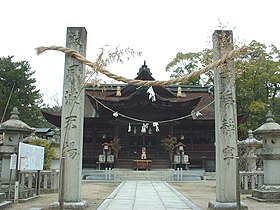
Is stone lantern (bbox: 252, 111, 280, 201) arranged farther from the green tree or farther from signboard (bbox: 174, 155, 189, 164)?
the green tree

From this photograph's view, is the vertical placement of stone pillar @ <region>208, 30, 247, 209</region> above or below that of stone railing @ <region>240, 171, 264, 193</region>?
above

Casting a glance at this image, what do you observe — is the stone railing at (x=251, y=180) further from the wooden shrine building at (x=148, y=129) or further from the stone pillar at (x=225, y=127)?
the wooden shrine building at (x=148, y=129)

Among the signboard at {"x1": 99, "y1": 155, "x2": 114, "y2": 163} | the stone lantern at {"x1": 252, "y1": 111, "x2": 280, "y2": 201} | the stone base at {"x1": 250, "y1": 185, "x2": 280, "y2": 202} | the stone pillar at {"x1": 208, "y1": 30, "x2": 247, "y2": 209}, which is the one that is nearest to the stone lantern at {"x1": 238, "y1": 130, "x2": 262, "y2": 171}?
the stone lantern at {"x1": 252, "y1": 111, "x2": 280, "y2": 201}

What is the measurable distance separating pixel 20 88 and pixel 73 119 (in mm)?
33576

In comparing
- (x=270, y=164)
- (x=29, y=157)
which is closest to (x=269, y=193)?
(x=270, y=164)

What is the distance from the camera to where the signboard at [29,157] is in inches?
416

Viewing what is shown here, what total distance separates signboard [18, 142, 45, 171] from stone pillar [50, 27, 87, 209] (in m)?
2.61

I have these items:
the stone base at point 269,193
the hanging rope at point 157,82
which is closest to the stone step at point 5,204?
the hanging rope at point 157,82

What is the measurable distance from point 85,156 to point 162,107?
7595 millimetres

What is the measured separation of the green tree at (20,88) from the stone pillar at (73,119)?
30.6m

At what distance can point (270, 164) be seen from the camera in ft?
38.4

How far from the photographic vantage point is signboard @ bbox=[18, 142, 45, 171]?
1058 cm

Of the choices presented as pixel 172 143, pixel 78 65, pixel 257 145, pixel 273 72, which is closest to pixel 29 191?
pixel 78 65

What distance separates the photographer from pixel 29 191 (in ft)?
38.5
